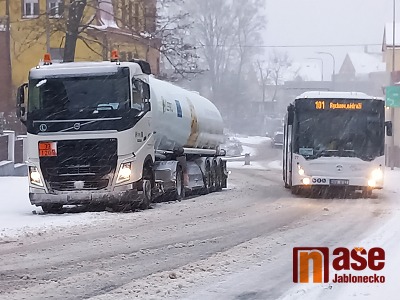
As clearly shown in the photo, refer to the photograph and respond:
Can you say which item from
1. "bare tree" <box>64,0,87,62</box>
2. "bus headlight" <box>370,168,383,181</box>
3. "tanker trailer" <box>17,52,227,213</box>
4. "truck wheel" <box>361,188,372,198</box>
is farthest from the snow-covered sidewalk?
"bare tree" <box>64,0,87,62</box>

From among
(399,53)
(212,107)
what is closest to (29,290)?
(212,107)

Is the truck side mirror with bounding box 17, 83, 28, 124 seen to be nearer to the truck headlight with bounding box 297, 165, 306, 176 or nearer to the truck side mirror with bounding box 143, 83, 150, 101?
the truck side mirror with bounding box 143, 83, 150, 101

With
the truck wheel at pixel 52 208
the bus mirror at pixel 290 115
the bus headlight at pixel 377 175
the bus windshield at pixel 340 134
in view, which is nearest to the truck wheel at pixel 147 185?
the truck wheel at pixel 52 208


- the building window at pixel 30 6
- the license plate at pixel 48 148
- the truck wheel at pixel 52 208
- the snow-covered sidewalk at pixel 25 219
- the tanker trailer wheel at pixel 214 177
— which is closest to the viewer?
the snow-covered sidewalk at pixel 25 219

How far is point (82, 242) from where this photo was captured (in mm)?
12906

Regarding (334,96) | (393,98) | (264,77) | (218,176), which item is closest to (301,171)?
(334,96)

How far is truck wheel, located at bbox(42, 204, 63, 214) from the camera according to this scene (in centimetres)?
1819

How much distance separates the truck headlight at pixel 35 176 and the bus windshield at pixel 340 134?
8.46 metres

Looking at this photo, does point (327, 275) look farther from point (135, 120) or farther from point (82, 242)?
point (135, 120)

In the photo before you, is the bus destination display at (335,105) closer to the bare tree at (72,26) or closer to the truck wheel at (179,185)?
the truck wheel at (179,185)

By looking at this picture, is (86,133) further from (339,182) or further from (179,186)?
(339,182)

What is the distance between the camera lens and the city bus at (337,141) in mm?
22797

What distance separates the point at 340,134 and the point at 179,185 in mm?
4843

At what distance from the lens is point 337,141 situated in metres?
23.2
